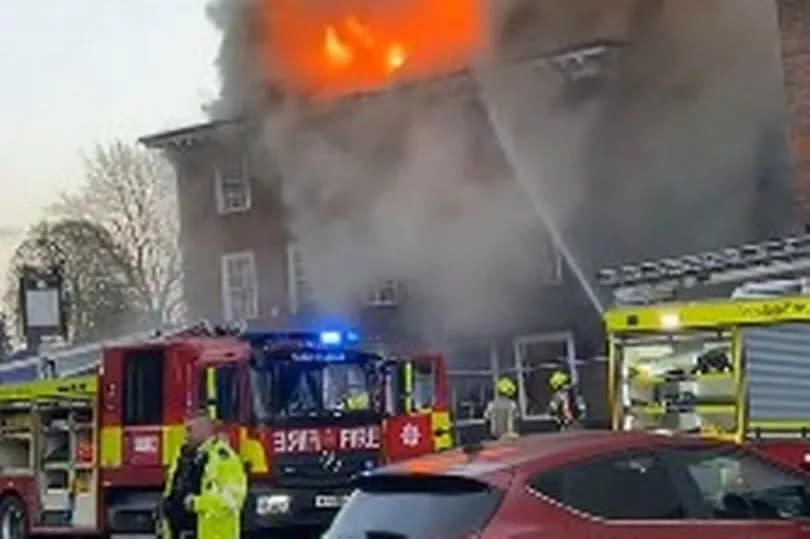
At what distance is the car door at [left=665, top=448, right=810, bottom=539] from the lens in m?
7.40

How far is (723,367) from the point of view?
41.3 feet

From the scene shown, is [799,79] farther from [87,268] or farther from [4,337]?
[4,337]

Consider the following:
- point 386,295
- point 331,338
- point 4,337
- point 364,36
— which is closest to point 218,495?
point 331,338

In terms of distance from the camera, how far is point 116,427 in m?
16.9

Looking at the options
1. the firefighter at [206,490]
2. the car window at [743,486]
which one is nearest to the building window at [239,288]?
the firefighter at [206,490]

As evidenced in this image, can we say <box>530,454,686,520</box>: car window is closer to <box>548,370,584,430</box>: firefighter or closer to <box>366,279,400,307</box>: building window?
<box>548,370,584,430</box>: firefighter

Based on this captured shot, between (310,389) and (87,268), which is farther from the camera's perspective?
(87,268)

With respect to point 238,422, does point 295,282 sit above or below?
above

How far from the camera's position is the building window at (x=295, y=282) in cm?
3312

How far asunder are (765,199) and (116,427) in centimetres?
1351

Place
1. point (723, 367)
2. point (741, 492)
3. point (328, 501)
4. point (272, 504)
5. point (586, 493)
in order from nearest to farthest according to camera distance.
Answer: point (586, 493), point (741, 492), point (723, 367), point (272, 504), point (328, 501)

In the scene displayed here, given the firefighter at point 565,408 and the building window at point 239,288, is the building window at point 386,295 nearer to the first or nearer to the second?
the building window at point 239,288

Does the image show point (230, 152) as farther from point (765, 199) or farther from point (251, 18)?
point (765, 199)

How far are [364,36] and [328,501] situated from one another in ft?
38.5
